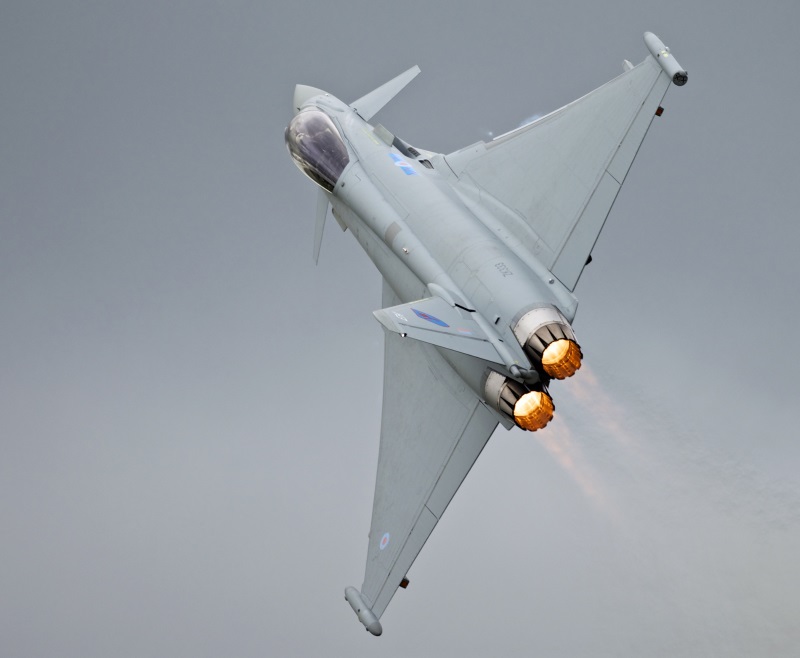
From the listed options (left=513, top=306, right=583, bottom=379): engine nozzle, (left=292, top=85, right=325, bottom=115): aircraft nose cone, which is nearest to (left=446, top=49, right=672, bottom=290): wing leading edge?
(left=513, top=306, right=583, bottom=379): engine nozzle

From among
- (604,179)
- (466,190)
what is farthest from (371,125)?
(604,179)

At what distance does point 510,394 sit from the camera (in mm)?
22891

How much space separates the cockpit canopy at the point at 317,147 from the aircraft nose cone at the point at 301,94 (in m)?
1.13

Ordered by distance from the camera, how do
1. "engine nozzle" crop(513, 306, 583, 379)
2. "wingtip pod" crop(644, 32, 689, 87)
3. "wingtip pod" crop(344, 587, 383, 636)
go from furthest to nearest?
"wingtip pod" crop(644, 32, 689, 87)
"wingtip pod" crop(344, 587, 383, 636)
"engine nozzle" crop(513, 306, 583, 379)

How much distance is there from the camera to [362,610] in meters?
24.1

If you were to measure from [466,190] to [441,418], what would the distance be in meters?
5.36

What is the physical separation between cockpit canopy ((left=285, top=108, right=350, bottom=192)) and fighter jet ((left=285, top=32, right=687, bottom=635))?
1.98 ft

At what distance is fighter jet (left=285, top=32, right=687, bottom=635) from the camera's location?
2295 cm

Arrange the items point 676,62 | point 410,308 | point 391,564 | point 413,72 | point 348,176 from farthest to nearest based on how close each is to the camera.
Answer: point 413,72 → point 348,176 → point 676,62 → point 391,564 → point 410,308

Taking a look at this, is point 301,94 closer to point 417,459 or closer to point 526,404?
point 417,459

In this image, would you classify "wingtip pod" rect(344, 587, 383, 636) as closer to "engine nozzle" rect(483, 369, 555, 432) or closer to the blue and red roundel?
"engine nozzle" rect(483, 369, 555, 432)

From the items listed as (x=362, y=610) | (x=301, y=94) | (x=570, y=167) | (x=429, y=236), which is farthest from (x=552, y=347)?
(x=301, y=94)

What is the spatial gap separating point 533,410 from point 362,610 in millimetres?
5445

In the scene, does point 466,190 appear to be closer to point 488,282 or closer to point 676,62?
point 488,282
